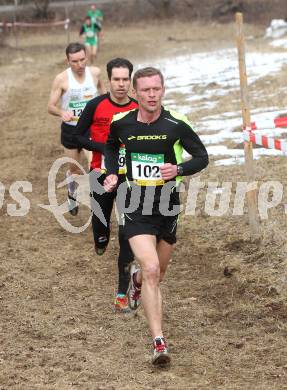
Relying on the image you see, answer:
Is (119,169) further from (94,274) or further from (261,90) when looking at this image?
(261,90)

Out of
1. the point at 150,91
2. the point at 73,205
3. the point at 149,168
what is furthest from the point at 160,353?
the point at 73,205

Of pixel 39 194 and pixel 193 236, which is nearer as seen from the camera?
pixel 193 236

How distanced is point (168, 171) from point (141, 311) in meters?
1.70

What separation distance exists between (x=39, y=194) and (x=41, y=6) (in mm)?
36563

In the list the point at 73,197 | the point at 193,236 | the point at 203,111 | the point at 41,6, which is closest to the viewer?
the point at 193,236

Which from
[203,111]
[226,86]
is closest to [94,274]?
[203,111]

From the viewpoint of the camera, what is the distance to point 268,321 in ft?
21.2

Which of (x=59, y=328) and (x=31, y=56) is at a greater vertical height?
(x=31, y=56)

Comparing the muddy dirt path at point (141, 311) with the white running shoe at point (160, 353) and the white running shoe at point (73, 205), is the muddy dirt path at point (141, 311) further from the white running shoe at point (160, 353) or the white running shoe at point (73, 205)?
the white running shoe at point (73, 205)

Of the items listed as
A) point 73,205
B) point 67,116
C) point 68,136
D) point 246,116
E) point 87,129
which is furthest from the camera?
point 73,205

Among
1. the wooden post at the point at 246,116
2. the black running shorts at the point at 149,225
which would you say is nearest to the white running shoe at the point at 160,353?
the black running shorts at the point at 149,225

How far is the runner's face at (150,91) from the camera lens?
225 inches

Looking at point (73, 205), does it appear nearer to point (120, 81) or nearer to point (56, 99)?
point (56, 99)

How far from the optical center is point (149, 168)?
5.93 m
